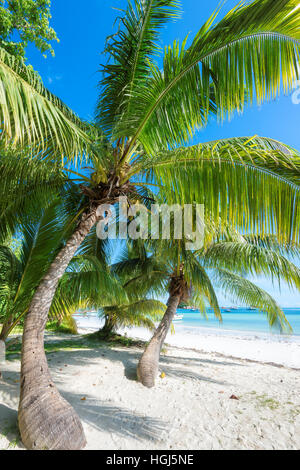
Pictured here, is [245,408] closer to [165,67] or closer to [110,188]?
[110,188]

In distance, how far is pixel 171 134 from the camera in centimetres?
325

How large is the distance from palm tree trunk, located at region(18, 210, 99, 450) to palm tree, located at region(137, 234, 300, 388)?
2570mm

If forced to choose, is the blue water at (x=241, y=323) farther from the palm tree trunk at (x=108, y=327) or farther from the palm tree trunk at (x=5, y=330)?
the palm tree trunk at (x=5, y=330)

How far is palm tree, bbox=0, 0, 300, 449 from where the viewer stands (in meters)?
2.33

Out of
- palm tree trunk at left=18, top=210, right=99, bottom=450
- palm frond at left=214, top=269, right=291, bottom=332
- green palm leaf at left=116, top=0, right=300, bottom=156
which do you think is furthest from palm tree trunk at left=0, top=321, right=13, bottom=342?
palm frond at left=214, top=269, right=291, bottom=332

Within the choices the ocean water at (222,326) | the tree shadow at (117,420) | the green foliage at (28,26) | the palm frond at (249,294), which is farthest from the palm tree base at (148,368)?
the green foliage at (28,26)

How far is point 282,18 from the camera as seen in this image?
2232 mm

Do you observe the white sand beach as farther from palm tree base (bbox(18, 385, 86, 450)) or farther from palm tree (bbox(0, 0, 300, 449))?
palm tree (bbox(0, 0, 300, 449))

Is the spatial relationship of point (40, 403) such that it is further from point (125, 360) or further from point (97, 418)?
point (125, 360)

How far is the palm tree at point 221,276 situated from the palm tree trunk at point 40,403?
8.43 feet

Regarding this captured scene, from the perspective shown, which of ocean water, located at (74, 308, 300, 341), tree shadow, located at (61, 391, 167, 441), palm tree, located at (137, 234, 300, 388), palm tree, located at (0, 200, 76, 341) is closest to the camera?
tree shadow, located at (61, 391, 167, 441)

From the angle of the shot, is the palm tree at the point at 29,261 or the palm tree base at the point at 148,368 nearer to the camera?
the palm tree at the point at 29,261

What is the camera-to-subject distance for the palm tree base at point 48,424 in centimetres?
233

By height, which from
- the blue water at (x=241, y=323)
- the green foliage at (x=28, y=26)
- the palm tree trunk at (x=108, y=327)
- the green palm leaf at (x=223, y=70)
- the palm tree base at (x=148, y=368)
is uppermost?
the green foliage at (x=28, y=26)
